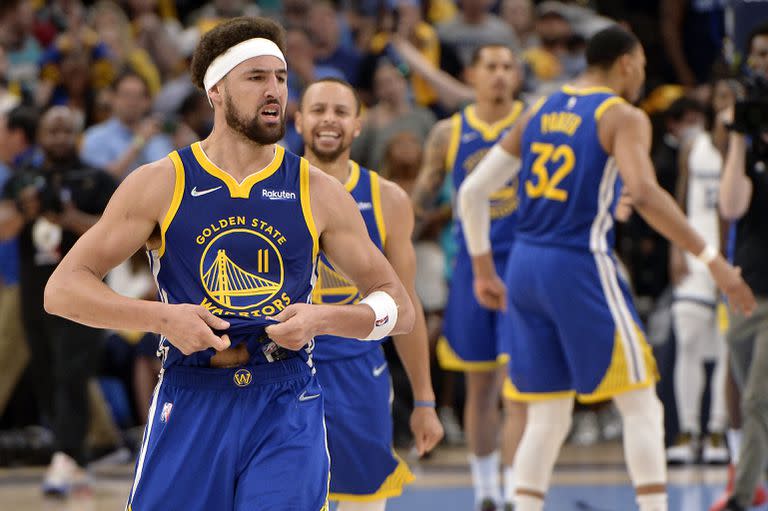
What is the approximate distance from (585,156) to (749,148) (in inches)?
56.4

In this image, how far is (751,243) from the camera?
6949mm

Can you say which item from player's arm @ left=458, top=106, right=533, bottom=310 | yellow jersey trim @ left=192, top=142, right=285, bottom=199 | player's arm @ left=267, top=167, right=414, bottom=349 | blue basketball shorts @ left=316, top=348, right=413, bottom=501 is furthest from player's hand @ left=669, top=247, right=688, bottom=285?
yellow jersey trim @ left=192, top=142, right=285, bottom=199

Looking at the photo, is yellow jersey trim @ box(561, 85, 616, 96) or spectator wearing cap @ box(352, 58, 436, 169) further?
spectator wearing cap @ box(352, 58, 436, 169)

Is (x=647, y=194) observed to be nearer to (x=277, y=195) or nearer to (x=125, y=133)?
(x=277, y=195)

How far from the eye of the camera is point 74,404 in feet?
28.0

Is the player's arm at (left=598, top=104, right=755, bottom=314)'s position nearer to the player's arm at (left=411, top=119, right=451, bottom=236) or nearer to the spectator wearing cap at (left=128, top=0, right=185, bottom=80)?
the player's arm at (left=411, top=119, right=451, bottom=236)

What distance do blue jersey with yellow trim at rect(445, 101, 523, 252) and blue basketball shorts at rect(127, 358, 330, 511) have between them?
383cm

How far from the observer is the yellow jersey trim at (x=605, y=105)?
5.95m

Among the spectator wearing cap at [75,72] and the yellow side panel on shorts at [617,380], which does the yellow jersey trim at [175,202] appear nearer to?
the yellow side panel on shorts at [617,380]

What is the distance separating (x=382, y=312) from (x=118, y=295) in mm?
786

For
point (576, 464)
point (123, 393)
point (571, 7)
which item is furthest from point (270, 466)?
point (571, 7)

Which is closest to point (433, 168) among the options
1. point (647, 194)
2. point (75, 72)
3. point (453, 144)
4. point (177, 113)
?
point (453, 144)

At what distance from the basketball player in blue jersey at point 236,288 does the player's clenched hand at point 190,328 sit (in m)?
0.13

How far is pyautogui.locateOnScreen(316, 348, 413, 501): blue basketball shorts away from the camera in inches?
208
